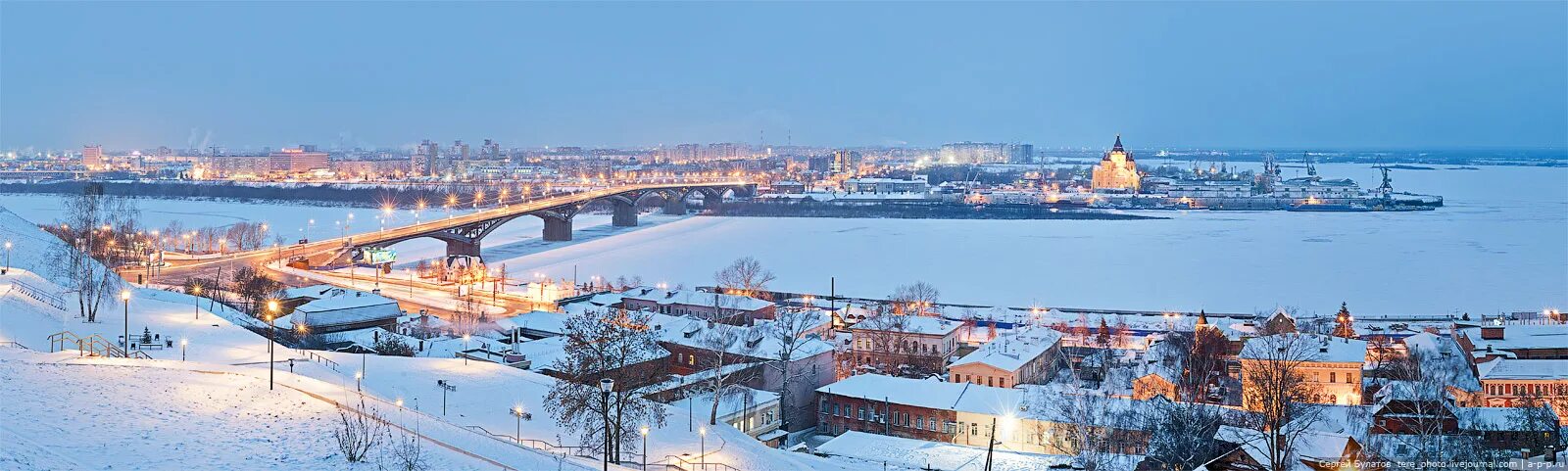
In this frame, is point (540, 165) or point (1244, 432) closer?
point (1244, 432)

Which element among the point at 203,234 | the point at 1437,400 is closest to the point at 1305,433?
the point at 1437,400

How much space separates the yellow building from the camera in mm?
68188

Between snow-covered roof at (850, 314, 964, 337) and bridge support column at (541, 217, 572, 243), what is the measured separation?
1883 cm

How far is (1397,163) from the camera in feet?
405

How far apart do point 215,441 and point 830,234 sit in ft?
99.7

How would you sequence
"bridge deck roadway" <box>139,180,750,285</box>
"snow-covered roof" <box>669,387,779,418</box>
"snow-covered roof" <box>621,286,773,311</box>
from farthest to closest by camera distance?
"bridge deck roadway" <box>139,180,750,285</box> → "snow-covered roof" <box>621,286,773,311</box> → "snow-covered roof" <box>669,387,779,418</box>

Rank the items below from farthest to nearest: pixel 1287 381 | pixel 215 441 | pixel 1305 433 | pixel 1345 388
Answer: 1. pixel 1345 388
2. pixel 1287 381
3. pixel 1305 433
4. pixel 215 441

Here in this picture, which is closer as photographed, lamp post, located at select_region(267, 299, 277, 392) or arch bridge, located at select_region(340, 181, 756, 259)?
lamp post, located at select_region(267, 299, 277, 392)

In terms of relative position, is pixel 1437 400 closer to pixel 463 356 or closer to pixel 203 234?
pixel 463 356

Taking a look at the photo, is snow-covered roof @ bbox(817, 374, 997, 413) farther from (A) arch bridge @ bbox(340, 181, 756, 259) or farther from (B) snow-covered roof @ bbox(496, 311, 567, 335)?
(A) arch bridge @ bbox(340, 181, 756, 259)

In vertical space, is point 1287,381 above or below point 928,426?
above

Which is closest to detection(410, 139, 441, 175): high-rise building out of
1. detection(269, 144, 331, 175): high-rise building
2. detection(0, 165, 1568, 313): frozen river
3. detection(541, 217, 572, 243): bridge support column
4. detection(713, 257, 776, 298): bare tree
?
detection(269, 144, 331, 175): high-rise building

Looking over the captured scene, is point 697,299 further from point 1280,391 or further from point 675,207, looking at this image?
point 675,207

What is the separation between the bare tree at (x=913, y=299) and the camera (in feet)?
57.5
